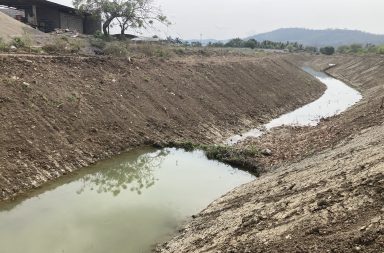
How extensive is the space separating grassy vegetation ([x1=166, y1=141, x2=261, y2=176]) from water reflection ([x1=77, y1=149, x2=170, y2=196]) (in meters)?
2.15

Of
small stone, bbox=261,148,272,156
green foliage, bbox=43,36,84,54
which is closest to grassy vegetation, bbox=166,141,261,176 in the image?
small stone, bbox=261,148,272,156

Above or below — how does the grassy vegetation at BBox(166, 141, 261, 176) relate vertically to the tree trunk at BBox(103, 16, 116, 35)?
below

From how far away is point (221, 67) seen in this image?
3731cm

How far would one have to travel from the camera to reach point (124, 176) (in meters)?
17.1

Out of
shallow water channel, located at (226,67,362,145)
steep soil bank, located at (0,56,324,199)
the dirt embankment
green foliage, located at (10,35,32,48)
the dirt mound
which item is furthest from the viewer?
the dirt mound

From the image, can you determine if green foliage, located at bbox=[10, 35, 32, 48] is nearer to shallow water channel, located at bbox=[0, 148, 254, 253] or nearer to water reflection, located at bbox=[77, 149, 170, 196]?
shallow water channel, located at bbox=[0, 148, 254, 253]

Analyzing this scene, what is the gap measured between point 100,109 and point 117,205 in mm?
8368

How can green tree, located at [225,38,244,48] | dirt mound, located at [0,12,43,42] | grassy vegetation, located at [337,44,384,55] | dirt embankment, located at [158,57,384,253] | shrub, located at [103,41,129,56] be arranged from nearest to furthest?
1. dirt embankment, located at [158,57,384,253]
2. shrub, located at [103,41,129,56]
3. dirt mound, located at [0,12,43,42]
4. grassy vegetation, located at [337,44,384,55]
5. green tree, located at [225,38,244,48]

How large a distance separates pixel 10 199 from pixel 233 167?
931 centimetres

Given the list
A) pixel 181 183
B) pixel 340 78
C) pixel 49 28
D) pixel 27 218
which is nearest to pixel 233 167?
pixel 181 183

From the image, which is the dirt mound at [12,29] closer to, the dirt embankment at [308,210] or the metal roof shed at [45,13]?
the metal roof shed at [45,13]

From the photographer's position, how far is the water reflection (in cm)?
1563

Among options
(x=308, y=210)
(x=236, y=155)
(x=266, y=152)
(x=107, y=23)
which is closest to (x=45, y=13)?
(x=107, y=23)

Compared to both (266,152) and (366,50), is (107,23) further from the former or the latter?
(366,50)
